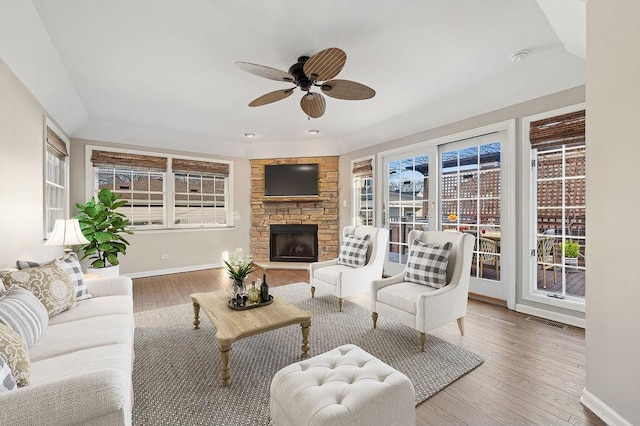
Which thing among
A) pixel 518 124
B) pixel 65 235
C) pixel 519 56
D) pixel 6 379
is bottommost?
pixel 6 379

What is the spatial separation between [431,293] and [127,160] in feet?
17.3

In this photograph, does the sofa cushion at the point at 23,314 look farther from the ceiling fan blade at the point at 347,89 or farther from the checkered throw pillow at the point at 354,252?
the checkered throw pillow at the point at 354,252

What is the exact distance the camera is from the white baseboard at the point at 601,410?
5.11ft

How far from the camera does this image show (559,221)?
3.13 meters

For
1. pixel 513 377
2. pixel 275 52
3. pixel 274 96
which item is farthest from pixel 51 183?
pixel 513 377

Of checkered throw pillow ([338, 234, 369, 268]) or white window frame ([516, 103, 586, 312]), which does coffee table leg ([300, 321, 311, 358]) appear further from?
white window frame ([516, 103, 586, 312])

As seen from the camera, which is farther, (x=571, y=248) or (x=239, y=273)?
(x=571, y=248)

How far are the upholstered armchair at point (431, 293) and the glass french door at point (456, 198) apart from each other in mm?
1206

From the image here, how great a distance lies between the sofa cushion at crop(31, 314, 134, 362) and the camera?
5.21 ft

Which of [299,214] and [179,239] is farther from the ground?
[299,214]

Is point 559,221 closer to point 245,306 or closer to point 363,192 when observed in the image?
point 363,192

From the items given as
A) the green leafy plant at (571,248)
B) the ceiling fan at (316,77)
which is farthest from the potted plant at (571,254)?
the ceiling fan at (316,77)

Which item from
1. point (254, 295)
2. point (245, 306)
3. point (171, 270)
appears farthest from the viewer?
point (171, 270)

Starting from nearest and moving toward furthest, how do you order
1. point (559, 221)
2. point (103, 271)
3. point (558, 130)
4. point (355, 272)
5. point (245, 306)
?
point (245, 306)
point (558, 130)
point (559, 221)
point (355, 272)
point (103, 271)
